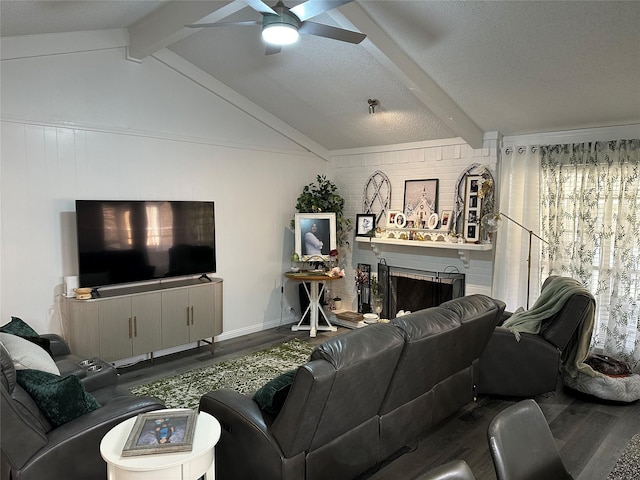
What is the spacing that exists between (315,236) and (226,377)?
2.36 metres

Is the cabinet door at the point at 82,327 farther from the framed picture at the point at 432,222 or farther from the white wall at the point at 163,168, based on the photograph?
the framed picture at the point at 432,222

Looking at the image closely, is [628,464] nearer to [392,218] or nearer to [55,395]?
[55,395]

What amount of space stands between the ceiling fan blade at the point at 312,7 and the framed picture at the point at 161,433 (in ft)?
7.93

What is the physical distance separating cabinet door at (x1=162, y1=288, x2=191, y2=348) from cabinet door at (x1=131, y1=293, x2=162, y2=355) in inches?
2.2

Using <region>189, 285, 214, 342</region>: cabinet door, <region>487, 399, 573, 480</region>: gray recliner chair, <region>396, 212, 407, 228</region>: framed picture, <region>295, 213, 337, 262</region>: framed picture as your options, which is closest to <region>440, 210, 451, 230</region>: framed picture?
<region>396, 212, 407, 228</region>: framed picture

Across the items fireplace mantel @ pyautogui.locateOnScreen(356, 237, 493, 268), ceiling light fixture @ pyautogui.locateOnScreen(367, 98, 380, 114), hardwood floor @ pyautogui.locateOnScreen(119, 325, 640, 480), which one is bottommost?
hardwood floor @ pyautogui.locateOnScreen(119, 325, 640, 480)

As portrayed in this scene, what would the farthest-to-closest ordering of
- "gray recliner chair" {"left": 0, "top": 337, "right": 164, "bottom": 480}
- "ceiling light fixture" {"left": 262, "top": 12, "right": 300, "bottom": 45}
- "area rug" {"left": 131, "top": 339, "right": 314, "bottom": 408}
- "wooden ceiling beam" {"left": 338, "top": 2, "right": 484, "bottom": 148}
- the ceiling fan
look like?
"area rug" {"left": 131, "top": 339, "right": 314, "bottom": 408} < "wooden ceiling beam" {"left": 338, "top": 2, "right": 484, "bottom": 148} < "ceiling light fixture" {"left": 262, "top": 12, "right": 300, "bottom": 45} < the ceiling fan < "gray recliner chair" {"left": 0, "top": 337, "right": 164, "bottom": 480}

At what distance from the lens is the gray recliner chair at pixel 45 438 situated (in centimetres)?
198

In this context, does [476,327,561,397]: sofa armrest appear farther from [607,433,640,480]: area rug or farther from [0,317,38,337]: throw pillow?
[0,317,38,337]: throw pillow

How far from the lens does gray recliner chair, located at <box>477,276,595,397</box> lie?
3.49 m

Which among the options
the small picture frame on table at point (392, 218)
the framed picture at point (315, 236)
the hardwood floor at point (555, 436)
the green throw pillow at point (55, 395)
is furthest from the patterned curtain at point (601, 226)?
the green throw pillow at point (55, 395)

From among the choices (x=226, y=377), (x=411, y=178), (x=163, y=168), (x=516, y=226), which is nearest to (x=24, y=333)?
(x=226, y=377)

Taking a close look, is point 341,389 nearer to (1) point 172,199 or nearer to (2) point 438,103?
(2) point 438,103

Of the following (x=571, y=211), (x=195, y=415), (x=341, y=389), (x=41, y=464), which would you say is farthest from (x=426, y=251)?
(x=41, y=464)
